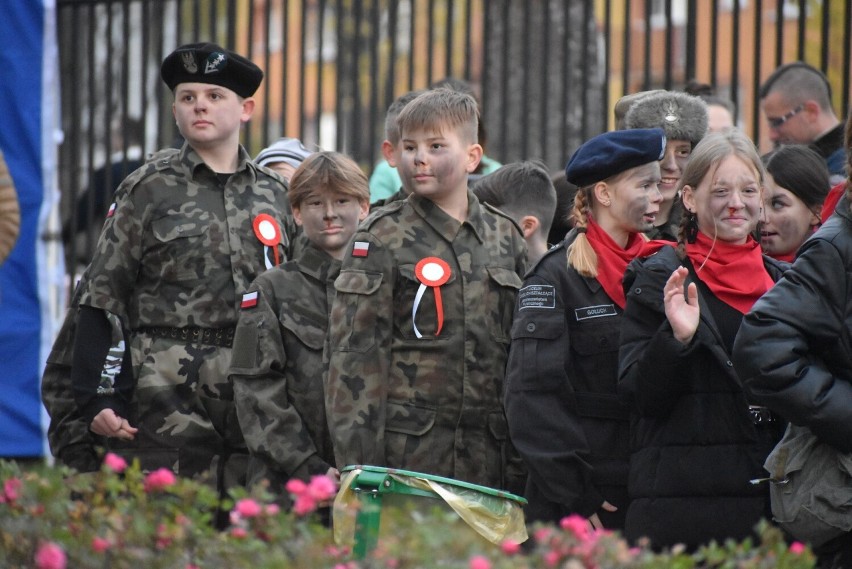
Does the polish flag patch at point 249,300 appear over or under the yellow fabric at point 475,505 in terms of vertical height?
over

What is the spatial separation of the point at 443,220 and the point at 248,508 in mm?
2354

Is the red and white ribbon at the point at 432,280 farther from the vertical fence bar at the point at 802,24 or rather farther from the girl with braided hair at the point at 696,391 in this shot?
the vertical fence bar at the point at 802,24

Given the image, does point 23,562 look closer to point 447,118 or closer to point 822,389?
point 822,389

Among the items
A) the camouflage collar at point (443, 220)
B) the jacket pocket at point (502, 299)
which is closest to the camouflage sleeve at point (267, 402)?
Result: the camouflage collar at point (443, 220)

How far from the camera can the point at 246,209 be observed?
595 centimetres

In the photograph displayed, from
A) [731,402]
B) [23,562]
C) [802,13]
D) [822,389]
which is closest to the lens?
[23,562]

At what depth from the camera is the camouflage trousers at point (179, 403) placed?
18.9 feet

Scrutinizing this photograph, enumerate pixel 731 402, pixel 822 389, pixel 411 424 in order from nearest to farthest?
pixel 822 389 < pixel 731 402 < pixel 411 424

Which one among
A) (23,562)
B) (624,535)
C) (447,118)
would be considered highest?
(447,118)

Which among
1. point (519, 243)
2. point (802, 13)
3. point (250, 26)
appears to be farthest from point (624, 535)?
point (250, 26)

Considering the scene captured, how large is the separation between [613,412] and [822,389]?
0.85m

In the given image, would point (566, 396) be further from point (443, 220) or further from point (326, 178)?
point (326, 178)

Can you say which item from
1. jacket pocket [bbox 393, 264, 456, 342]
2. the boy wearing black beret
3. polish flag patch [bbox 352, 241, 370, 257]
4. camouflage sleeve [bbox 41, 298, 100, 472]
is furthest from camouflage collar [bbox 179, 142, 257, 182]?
jacket pocket [bbox 393, 264, 456, 342]

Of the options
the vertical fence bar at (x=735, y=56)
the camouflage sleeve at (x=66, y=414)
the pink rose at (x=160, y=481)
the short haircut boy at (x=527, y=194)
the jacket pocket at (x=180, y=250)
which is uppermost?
the vertical fence bar at (x=735, y=56)
